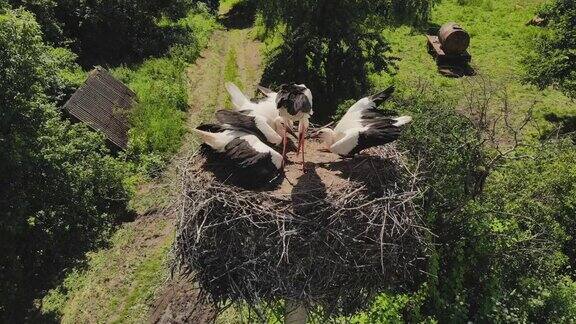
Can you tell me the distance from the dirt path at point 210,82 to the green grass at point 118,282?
570 millimetres

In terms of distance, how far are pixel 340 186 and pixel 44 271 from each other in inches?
351

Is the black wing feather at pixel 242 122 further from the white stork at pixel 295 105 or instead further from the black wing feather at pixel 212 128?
the white stork at pixel 295 105

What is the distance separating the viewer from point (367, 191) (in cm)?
550

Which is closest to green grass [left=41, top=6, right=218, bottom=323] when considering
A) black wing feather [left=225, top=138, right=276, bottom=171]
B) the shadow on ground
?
black wing feather [left=225, top=138, right=276, bottom=171]

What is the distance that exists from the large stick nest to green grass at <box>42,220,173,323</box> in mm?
6109

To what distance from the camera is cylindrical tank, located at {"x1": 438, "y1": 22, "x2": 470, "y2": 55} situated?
20.2 meters

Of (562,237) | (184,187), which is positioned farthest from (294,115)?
(562,237)

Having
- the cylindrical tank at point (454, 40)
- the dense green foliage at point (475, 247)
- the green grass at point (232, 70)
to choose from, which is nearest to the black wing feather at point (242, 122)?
the dense green foliage at point (475, 247)

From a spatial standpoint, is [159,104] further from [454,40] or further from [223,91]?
[454,40]

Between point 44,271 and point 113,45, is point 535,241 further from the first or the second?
point 113,45

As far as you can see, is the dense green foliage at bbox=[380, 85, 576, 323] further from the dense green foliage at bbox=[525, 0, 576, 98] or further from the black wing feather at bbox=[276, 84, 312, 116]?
the dense green foliage at bbox=[525, 0, 576, 98]

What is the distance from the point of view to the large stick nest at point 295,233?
17.0 ft

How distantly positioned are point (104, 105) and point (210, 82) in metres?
5.69

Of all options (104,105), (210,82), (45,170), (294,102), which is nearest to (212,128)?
(294,102)
